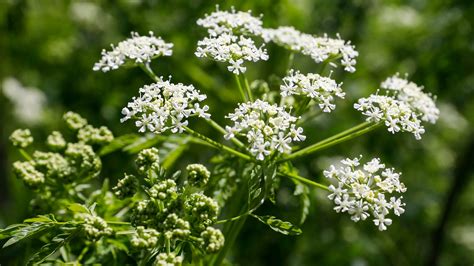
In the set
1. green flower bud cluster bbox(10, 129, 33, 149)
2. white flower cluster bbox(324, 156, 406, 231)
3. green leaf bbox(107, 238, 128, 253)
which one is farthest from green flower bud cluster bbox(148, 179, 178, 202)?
green flower bud cluster bbox(10, 129, 33, 149)

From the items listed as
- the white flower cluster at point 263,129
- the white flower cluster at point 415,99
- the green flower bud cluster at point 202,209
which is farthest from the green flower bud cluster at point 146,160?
the white flower cluster at point 415,99

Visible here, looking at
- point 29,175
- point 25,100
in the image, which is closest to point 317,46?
point 29,175

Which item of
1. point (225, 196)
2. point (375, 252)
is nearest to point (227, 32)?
point (225, 196)

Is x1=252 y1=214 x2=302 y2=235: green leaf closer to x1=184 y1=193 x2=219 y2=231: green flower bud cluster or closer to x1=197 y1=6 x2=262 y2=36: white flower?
x1=184 y1=193 x2=219 y2=231: green flower bud cluster

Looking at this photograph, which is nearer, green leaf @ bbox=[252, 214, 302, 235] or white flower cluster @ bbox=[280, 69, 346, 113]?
green leaf @ bbox=[252, 214, 302, 235]

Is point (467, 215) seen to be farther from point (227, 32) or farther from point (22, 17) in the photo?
point (22, 17)

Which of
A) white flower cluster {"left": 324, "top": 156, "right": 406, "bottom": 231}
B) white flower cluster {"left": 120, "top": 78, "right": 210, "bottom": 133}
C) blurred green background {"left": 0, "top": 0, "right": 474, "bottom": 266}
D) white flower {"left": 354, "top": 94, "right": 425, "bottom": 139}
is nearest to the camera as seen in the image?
white flower cluster {"left": 324, "top": 156, "right": 406, "bottom": 231}

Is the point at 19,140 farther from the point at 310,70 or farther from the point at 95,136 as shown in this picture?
the point at 310,70
